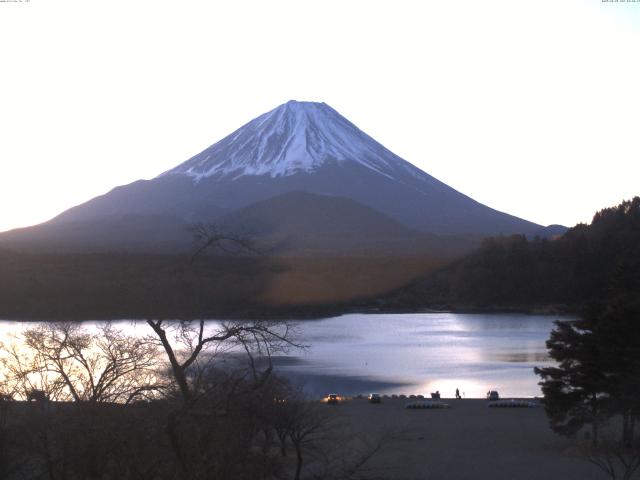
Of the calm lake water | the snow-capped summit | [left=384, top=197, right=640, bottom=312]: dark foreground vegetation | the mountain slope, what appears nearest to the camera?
the calm lake water

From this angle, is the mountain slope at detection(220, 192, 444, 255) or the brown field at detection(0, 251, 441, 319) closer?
the brown field at detection(0, 251, 441, 319)

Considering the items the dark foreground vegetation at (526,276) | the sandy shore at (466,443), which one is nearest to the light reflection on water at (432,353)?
the sandy shore at (466,443)

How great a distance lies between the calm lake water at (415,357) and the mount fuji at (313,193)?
12903 millimetres

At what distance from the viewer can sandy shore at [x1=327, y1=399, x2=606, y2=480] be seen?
358 inches

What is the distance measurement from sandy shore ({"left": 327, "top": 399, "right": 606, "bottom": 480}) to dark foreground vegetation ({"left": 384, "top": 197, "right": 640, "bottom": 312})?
26.9 m

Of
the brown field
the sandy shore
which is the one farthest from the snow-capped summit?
the brown field

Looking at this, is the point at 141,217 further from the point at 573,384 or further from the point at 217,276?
the point at 217,276

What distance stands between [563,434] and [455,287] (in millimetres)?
34237

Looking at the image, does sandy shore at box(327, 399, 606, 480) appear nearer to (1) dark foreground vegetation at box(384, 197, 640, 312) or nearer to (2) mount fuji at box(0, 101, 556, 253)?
(1) dark foreground vegetation at box(384, 197, 640, 312)

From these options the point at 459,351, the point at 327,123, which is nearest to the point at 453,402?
the point at 459,351

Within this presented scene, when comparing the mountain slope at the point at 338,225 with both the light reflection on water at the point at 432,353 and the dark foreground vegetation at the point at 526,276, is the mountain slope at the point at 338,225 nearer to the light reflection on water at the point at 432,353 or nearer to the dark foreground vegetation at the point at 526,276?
the dark foreground vegetation at the point at 526,276

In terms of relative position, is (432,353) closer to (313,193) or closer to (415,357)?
(415,357)

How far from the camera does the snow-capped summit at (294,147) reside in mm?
82375

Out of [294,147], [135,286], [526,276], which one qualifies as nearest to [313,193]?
[294,147]
